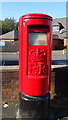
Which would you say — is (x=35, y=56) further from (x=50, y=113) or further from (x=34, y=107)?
(x=50, y=113)

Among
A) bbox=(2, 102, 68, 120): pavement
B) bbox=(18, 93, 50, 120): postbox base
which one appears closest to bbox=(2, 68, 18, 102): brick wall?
bbox=(2, 102, 68, 120): pavement

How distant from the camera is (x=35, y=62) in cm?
Result: 341

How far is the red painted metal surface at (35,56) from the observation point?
335cm

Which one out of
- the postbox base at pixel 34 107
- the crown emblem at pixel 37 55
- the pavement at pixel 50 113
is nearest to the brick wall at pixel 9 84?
the pavement at pixel 50 113

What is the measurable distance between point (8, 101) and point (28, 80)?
4.38 feet

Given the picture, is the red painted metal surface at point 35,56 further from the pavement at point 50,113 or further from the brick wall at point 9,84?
the brick wall at point 9,84

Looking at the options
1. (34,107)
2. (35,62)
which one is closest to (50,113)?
(34,107)

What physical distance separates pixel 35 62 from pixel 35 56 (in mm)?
114

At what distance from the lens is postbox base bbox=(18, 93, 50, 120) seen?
3.51m

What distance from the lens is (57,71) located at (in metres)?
4.65

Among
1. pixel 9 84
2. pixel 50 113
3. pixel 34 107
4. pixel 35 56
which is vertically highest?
pixel 35 56

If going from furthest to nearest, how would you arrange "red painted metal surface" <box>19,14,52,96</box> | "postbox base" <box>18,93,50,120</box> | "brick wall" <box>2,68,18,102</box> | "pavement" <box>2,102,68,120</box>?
"brick wall" <box>2,68,18,102</box>, "pavement" <box>2,102,68,120</box>, "postbox base" <box>18,93,50,120</box>, "red painted metal surface" <box>19,14,52,96</box>

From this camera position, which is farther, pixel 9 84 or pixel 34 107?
pixel 9 84

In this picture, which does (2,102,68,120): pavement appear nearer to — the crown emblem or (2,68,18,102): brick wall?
(2,68,18,102): brick wall
